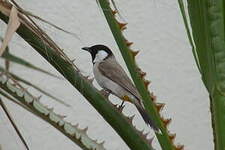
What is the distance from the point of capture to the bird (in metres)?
3.08

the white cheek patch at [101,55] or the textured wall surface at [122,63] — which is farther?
the textured wall surface at [122,63]

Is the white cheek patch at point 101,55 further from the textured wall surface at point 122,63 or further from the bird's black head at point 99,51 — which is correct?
the textured wall surface at point 122,63

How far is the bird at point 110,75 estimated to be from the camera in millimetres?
3082

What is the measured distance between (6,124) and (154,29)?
1.19 meters

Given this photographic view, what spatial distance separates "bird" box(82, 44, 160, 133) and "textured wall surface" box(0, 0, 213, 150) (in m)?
0.25

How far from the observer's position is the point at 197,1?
3.28 ft

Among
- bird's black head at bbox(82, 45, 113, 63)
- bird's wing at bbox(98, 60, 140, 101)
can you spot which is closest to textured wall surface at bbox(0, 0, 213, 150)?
bird's black head at bbox(82, 45, 113, 63)

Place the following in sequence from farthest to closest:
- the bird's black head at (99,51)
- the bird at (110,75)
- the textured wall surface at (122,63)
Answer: the textured wall surface at (122,63), the bird's black head at (99,51), the bird at (110,75)

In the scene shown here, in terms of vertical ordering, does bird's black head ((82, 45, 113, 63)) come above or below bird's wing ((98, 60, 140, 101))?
below

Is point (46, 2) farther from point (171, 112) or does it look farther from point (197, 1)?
point (197, 1)

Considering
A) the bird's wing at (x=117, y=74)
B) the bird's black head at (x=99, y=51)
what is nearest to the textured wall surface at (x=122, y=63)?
the bird's black head at (x=99, y=51)

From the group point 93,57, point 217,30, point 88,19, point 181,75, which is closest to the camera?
point 217,30

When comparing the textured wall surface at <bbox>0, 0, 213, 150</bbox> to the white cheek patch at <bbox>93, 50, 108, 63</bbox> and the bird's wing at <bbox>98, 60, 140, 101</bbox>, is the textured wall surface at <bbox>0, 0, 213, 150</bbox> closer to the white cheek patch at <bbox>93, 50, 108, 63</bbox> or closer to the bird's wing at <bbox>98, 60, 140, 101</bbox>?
the white cheek patch at <bbox>93, 50, 108, 63</bbox>

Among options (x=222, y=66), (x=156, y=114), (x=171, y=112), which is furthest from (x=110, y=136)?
(x=222, y=66)
